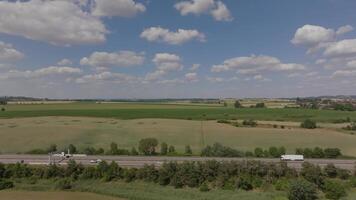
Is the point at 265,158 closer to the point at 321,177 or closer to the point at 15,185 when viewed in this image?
the point at 321,177

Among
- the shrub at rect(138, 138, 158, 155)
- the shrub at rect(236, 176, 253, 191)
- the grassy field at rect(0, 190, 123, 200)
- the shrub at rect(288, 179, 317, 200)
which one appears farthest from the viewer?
the shrub at rect(138, 138, 158, 155)

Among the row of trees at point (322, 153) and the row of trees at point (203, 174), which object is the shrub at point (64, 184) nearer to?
the row of trees at point (203, 174)

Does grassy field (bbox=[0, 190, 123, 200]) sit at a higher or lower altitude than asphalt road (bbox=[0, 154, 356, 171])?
lower

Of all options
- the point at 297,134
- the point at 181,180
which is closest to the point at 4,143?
the point at 181,180

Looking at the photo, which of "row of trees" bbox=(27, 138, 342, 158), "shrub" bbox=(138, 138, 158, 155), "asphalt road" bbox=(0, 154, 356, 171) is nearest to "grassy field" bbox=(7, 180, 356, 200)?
"asphalt road" bbox=(0, 154, 356, 171)

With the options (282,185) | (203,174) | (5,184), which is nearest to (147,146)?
(203,174)

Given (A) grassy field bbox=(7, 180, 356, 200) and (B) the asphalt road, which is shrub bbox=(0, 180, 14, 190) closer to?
(A) grassy field bbox=(7, 180, 356, 200)

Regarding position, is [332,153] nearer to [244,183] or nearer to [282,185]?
[282,185]
